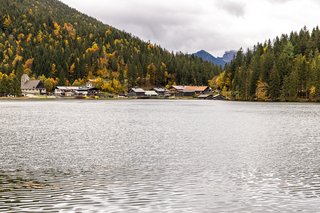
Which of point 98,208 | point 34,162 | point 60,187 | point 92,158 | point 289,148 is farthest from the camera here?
point 289,148

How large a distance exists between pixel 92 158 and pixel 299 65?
570ft

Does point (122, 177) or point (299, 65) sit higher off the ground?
point (299, 65)

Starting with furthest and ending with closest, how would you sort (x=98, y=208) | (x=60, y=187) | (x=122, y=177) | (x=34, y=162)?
1. (x=34, y=162)
2. (x=122, y=177)
3. (x=60, y=187)
4. (x=98, y=208)

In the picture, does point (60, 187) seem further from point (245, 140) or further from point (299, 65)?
point (299, 65)

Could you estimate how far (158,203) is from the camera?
19.9m

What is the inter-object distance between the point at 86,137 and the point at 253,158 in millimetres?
22765

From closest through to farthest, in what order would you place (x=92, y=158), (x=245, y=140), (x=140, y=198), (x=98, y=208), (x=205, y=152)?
(x=98, y=208), (x=140, y=198), (x=92, y=158), (x=205, y=152), (x=245, y=140)

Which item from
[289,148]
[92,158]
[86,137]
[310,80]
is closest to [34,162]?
[92,158]

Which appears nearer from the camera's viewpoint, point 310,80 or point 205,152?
point 205,152

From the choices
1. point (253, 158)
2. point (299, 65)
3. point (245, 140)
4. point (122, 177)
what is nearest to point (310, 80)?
point (299, 65)

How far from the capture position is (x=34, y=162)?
103ft

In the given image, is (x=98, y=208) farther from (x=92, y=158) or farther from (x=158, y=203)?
(x=92, y=158)

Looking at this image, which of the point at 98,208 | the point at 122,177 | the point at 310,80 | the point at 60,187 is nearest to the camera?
the point at 98,208

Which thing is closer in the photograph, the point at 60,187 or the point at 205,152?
the point at 60,187
